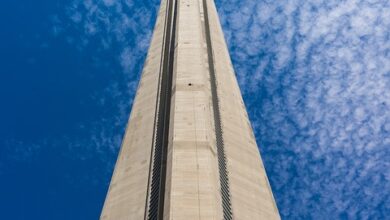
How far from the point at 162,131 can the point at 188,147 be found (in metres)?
3.14

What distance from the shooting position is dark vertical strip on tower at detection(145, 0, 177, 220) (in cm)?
1560

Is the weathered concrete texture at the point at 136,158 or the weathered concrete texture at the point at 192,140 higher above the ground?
the weathered concrete texture at the point at 192,140

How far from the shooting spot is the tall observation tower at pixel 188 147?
48.9 feet

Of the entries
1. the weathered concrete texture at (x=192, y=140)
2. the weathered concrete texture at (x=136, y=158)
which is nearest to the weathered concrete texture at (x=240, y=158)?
the weathered concrete texture at (x=192, y=140)

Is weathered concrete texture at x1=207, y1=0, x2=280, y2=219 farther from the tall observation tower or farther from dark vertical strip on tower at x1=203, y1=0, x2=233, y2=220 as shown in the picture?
dark vertical strip on tower at x1=203, y1=0, x2=233, y2=220

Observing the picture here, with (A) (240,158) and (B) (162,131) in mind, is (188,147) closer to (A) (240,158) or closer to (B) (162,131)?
(A) (240,158)

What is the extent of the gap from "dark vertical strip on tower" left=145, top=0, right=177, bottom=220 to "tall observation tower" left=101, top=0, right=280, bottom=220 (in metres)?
0.04

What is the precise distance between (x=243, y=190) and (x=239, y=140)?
3.48 m

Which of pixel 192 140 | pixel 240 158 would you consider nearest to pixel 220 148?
pixel 240 158

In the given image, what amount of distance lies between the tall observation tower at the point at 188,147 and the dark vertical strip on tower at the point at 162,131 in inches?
1.4

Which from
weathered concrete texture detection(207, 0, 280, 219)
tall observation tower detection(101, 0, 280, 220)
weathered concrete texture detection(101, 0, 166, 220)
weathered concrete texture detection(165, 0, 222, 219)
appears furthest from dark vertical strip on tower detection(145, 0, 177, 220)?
weathered concrete texture detection(207, 0, 280, 219)

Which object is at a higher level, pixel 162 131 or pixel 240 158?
pixel 162 131

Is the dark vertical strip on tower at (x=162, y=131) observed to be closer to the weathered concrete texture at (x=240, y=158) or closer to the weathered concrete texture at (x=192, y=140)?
the weathered concrete texture at (x=192, y=140)

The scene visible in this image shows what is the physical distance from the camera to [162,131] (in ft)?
64.2
